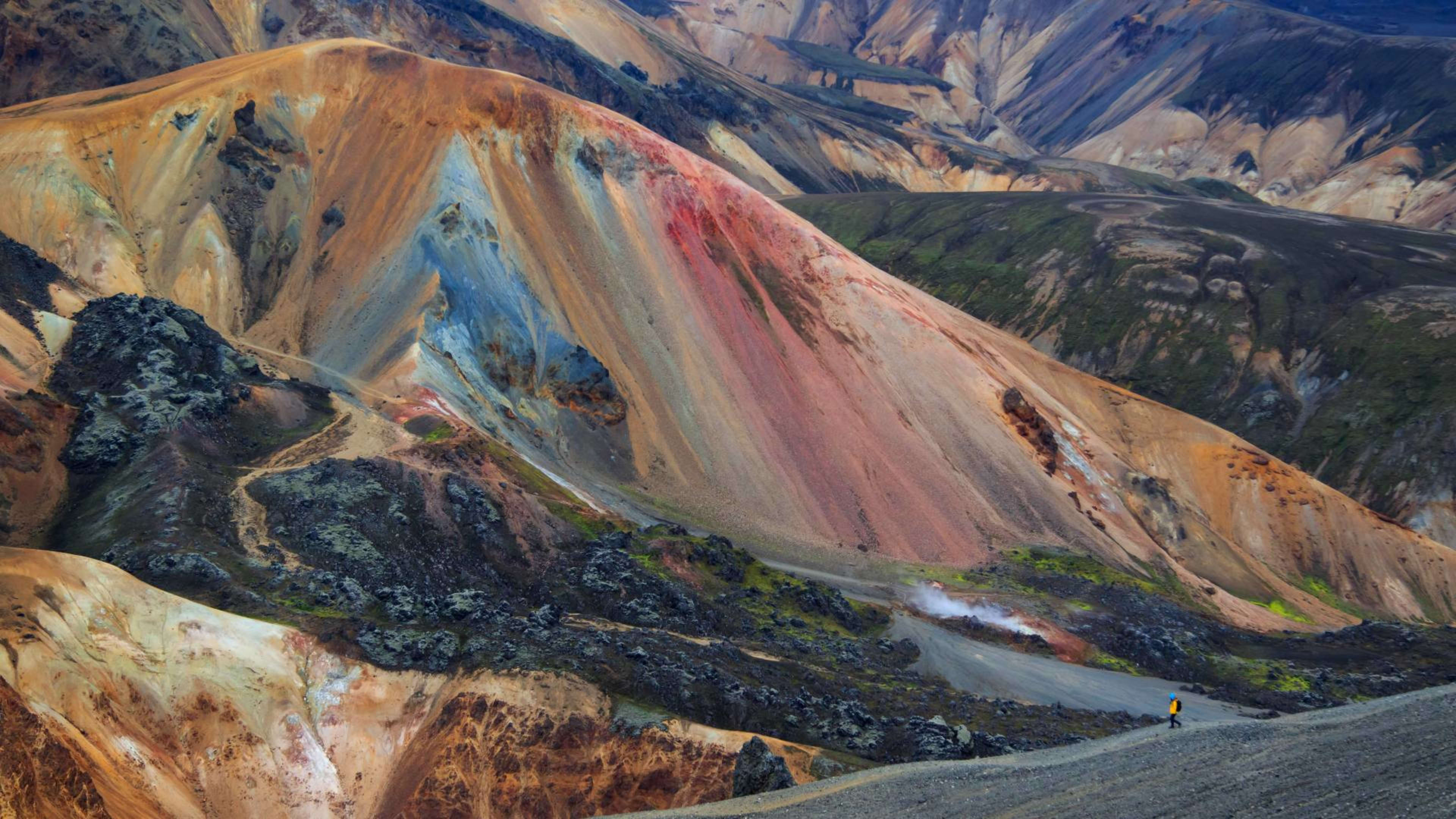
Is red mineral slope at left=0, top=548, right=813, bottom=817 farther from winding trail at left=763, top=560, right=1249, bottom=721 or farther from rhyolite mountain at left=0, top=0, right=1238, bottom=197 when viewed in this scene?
rhyolite mountain at left=0, top=0, right=1238, bottom=197

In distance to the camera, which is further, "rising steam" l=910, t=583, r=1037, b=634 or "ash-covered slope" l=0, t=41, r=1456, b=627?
"ash-covered slope" l=0, t=41, r=1456, b=627

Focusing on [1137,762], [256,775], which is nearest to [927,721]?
[1137,762]

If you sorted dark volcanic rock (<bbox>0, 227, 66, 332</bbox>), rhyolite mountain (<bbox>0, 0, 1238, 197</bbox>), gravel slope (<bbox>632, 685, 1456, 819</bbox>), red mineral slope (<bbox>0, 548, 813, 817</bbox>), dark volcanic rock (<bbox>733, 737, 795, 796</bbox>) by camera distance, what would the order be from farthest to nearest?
rhyolite mountain (<bbox>0, 0, 1238, 197</bbox>), dark volcanic rock (<bbox>0, 227, 66, 332</bbox>), dark volcanic rock (<bbox>733, 737, 795, 796</bbox>), red mineral slope (<bbox>0, 548, 813, 817</bbox>), gravel slope (<bbox>632, 685, 1456, 819</bbox>)

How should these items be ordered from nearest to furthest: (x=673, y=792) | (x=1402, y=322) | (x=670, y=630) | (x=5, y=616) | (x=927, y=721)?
(x=5, y=616) → (x=673, y=792) → (x=927, y=721) → (x=670, y=630) → (x=1402, y=322)

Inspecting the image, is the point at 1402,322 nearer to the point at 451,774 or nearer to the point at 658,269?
the point at 658,269

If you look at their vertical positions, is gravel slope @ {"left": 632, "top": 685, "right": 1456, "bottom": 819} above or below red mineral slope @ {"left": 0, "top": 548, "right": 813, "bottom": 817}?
above

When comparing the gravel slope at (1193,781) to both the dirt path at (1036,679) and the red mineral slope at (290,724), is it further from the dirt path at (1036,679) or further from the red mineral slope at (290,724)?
the dirt path at (1036,679)

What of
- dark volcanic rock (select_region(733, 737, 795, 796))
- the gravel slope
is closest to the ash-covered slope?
dark volcanic rock (select_region(733, 737, 795, 796))
